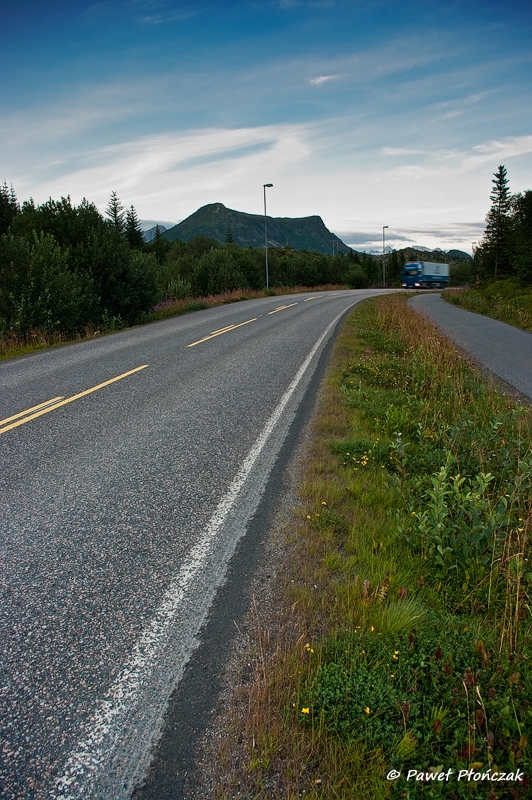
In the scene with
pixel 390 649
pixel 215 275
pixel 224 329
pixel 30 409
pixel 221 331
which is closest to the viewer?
pixel 390 649

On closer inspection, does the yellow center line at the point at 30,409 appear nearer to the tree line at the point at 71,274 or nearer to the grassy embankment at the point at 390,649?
the grassy embankment at the point at 390,649

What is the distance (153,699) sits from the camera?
7.04 feet

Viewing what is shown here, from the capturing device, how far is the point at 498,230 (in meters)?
44.6

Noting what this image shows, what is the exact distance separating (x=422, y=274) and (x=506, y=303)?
34.2 m

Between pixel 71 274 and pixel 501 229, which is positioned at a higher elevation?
pixel 501 229

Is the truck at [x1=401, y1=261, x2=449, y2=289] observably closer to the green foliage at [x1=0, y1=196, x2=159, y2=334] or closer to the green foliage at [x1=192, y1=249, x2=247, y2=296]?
the green foliage at [x1=192, y1=249, x2=247, y2=296]

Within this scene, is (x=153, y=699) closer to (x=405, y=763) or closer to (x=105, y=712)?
(x=105, y=712)

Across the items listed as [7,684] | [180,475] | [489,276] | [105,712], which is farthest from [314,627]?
[489,276]

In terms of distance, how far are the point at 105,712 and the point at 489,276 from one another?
156ft

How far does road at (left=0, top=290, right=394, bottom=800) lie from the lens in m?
1.98

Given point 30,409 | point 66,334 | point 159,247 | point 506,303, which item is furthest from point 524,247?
point 159,247

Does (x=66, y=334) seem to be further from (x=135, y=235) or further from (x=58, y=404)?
(x=135, y=235)

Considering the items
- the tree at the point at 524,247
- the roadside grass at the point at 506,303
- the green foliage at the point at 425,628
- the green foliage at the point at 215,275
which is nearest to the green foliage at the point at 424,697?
the green foliage at the point at 425,628

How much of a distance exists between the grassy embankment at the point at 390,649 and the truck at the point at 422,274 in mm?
59096
